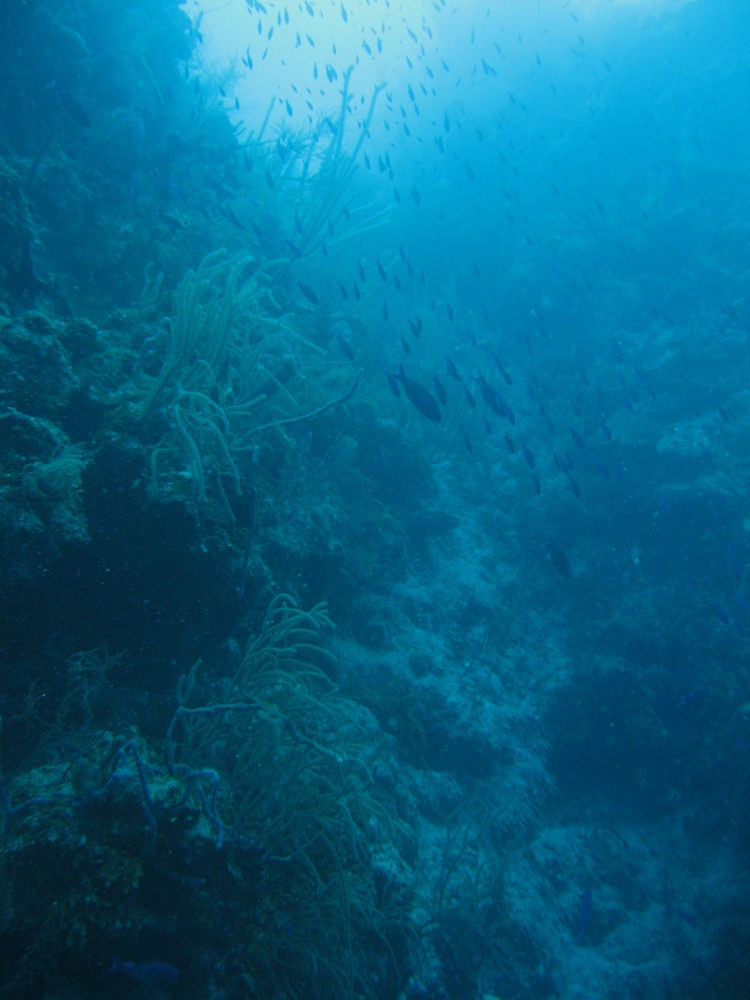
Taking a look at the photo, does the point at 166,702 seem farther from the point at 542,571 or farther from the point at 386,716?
the point at 542,571

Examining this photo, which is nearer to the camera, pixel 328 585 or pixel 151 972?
pixel 151 972

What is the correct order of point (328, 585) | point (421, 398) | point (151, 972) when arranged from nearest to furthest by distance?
point (151, 972) → point (421, 398) → point (328, 585)

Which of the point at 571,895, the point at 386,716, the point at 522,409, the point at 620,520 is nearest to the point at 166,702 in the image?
the point at 386,716

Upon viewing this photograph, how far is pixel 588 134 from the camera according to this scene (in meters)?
14.1

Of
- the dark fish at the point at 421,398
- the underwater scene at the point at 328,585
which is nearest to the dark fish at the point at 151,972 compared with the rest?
the underwater scene at the point at 328,585

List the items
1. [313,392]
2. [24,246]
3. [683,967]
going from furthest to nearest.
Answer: [313,392] → [683,967] → [24,246]

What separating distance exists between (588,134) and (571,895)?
18.9 m

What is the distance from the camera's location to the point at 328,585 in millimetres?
4793

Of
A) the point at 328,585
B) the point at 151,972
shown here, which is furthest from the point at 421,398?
the point at 151,972

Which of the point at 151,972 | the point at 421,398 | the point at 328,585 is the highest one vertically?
the point at 421,398

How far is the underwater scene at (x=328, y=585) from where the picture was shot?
7.77 ft

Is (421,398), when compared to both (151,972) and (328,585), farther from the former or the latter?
(151,972)

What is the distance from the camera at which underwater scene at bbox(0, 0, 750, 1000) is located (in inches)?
93.2

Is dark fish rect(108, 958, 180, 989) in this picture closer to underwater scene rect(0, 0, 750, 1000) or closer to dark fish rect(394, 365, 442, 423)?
underwater scene rect(0, 0, 750, 1000)
